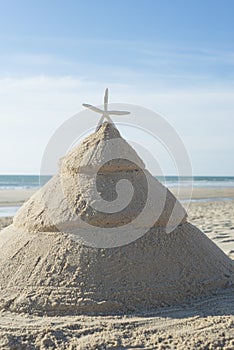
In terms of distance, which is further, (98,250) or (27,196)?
(27,196)

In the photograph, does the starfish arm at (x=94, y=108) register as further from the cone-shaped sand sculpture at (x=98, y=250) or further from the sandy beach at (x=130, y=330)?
the sandy beach at (x=130, y=330)

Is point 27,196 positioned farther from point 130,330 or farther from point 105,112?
point 130,330

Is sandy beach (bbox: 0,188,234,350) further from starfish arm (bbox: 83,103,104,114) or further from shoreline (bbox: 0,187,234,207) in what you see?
shoreline (bbox: 0,187,234,207)

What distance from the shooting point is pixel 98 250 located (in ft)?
14.7

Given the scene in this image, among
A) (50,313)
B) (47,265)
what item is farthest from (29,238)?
(50,313)

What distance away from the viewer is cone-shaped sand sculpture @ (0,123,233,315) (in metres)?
4.23

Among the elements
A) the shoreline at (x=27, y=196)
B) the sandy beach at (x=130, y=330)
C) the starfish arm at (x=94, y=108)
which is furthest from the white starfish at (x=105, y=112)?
the shoreline at (x=27, y=196)

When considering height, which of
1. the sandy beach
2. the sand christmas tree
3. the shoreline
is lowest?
the shoreline

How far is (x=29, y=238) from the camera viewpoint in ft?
15.6

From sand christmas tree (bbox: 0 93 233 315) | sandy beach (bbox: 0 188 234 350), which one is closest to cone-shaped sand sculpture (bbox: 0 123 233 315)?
sand christmas tree (bbox: 0 93 233 315)

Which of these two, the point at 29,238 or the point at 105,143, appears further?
the point at 105,143

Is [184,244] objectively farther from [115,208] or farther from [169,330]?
[169,330]

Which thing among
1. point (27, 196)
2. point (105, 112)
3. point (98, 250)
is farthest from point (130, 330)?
point (27, 196)

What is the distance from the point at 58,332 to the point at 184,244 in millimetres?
1705
